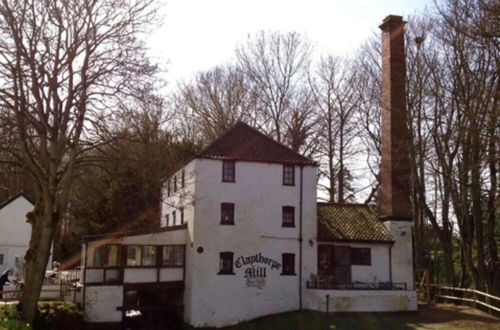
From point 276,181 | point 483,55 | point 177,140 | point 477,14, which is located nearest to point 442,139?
point 483,55

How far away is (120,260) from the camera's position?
2839cm

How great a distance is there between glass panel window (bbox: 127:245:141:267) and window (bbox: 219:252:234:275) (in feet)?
13.0

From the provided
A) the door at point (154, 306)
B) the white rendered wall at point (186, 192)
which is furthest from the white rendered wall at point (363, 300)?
the white rendered wall at point (186, 192)

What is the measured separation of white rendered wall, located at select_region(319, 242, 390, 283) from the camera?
3053 centimetres

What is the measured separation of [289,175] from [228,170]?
10.8 feet

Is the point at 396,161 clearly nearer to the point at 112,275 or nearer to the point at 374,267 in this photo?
the point at 374,267

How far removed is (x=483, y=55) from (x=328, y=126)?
19306 mm

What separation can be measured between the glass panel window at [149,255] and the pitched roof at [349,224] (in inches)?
331

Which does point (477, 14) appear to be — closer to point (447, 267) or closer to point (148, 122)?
point (148, 122)

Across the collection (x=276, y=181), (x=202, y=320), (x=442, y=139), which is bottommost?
(x=202, y=320)

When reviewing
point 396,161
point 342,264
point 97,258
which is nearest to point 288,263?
point 342,264

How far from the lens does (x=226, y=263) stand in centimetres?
2952

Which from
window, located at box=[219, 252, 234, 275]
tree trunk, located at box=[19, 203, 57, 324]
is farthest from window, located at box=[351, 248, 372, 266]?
tree trunk, located at box=[19, 203, 57, 324]

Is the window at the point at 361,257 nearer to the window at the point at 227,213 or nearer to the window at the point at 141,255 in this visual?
the window at the point at 227,213
